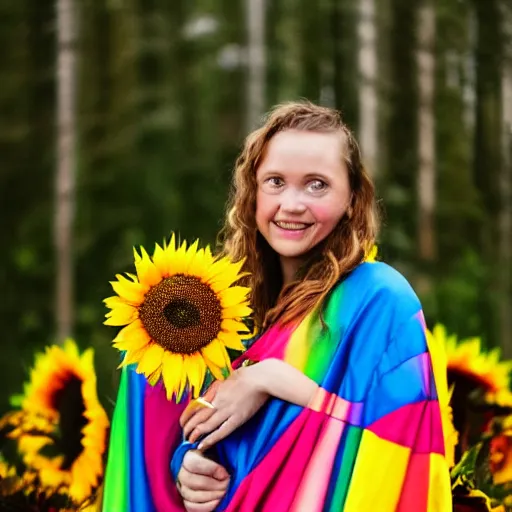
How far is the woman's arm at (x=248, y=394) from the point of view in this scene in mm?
1720

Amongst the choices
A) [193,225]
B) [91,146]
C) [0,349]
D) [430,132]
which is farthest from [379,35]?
[0,349]

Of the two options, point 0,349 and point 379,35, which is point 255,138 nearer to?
point 0,349

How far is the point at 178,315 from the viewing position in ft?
5.48

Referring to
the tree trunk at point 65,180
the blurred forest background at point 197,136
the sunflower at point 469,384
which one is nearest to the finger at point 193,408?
the sunflower at point 469,384

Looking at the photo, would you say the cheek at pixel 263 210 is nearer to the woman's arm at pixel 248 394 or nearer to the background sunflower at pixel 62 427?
the woman's arm at pixel 248 394

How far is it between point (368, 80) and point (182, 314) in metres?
6.36

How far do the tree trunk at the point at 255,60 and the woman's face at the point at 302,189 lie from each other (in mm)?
7837

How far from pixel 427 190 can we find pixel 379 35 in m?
2.19

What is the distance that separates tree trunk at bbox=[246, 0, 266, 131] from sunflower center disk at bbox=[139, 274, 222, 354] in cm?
803

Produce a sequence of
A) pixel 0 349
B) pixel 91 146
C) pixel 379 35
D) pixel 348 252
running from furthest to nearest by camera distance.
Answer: pixel 91 146 < pixel 379 35 < pixel 0 349 < pixel 348 252

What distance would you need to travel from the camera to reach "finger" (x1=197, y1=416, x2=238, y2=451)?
1744 millimetres

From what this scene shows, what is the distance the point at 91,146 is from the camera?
1070 cm

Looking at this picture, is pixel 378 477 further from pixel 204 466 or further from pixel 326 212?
pixel 326 212

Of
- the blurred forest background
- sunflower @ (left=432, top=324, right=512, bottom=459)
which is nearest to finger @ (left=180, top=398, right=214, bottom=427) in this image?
sunflower @ (left=432, top=324, right=512, bottom=459)
